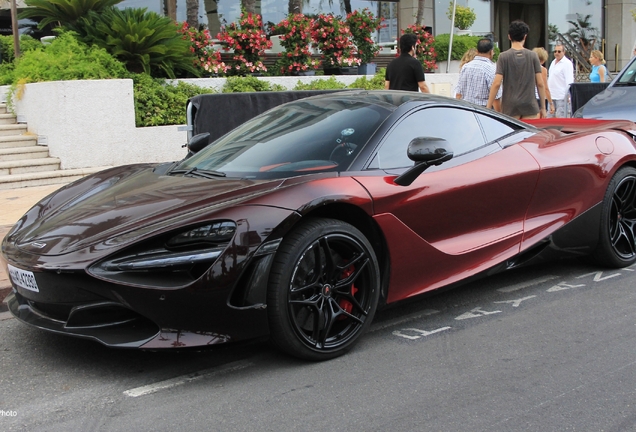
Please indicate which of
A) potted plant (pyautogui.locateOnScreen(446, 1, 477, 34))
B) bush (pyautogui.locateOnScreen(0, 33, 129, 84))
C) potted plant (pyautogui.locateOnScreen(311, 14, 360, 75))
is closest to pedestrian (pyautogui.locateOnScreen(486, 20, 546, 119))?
bush (pyautogui.locateOnScreen(0, 33, 129, 84))

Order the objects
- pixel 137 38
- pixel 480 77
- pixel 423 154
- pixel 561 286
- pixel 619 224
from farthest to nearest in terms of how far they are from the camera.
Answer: pixel 137 38
pixel 480 77
pixel 619 224
pixel 561 286
pixel 423 154

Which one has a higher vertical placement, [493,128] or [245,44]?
[245,44]

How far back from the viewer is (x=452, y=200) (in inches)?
180

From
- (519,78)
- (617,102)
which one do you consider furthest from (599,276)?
(617,102)

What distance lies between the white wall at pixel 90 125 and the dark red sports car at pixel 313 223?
560cm

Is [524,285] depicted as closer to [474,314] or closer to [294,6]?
[474,314]

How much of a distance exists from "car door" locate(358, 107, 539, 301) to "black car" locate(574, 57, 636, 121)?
471cm

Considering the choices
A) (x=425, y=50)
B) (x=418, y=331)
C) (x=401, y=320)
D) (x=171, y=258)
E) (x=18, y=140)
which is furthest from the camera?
(x=425, y=50)

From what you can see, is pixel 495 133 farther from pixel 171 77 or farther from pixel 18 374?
pixel 171 77

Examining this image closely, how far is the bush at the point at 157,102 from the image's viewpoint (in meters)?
11.5

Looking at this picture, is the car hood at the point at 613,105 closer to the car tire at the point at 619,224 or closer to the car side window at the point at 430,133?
the car tire at the point at 619,224

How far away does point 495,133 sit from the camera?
5.18 metres

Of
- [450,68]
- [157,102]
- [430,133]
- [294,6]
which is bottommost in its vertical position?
[430,133]

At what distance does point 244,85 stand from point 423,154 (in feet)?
30.3
